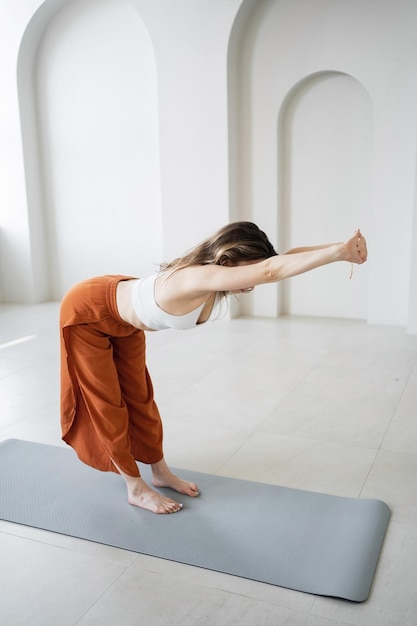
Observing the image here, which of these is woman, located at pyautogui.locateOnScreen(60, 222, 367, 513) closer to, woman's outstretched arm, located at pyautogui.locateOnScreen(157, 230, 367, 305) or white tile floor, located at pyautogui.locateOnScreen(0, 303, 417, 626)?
woman's outstretched arm, located at pyautogui.locateOnScreen(157, 230, 367, 305)

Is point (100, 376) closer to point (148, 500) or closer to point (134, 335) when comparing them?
point (134, 335)

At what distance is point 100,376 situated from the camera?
2.15 m

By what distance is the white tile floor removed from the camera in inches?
67.3

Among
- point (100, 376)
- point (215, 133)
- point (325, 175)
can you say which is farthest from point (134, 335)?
point (325, 175)

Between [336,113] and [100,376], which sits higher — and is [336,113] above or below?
above

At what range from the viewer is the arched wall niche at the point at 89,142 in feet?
18.6

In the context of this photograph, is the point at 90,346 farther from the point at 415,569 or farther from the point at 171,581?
the point at 415,569

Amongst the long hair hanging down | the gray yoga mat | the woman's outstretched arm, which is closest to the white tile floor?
the gray yoga mat

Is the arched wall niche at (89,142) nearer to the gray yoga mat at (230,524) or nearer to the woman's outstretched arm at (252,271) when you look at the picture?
the gray yoga mat at (230,524)

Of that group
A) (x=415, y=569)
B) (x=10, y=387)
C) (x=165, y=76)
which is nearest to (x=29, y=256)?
(x=165, y=76)

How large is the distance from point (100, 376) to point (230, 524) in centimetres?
71

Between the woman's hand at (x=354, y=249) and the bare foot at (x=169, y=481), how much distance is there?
3.87 ft

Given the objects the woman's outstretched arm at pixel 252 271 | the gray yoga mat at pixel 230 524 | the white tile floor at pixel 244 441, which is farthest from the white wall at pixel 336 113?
the woman's outstretched arm at pixel 252 271

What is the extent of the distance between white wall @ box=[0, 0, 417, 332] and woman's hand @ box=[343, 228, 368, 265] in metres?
3.27
